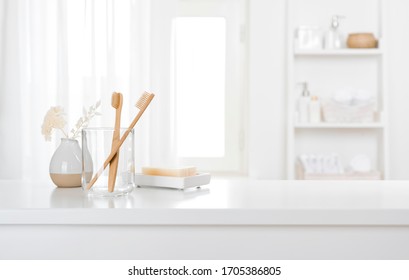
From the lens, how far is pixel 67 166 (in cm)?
158

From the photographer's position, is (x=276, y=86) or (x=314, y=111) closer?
(x=314, y=111)

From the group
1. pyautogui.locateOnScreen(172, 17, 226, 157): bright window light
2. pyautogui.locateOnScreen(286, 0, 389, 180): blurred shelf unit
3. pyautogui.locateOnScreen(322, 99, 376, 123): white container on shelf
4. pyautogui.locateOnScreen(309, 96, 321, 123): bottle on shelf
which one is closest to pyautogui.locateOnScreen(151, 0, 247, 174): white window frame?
pyautogui.locateOnScreen(172, 17, 226, 157): bright window light

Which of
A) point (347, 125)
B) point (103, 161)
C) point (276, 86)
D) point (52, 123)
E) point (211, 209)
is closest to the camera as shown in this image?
point (211, 209)

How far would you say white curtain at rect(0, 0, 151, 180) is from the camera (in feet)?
11.3

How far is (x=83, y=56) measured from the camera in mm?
3453

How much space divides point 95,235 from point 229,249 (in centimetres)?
31

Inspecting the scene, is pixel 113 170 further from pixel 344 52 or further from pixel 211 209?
pixel 344 52

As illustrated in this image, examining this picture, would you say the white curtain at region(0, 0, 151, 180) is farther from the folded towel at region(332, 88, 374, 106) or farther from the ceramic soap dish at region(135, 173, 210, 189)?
the ceramic soap dish at region(135, 173, 210, 189)

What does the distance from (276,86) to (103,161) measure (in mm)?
2325

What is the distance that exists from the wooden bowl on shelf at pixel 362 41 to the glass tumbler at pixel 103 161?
235cm

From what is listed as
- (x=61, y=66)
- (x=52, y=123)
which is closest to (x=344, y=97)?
(x=61, y=66)

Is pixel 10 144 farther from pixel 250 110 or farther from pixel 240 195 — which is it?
pixel 240 195

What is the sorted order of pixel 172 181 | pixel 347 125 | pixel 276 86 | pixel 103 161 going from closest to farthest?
pixel 103 161 < pixel 172 181 < pixel 347 125 < pixel 276 86

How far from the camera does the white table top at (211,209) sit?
1.18m
